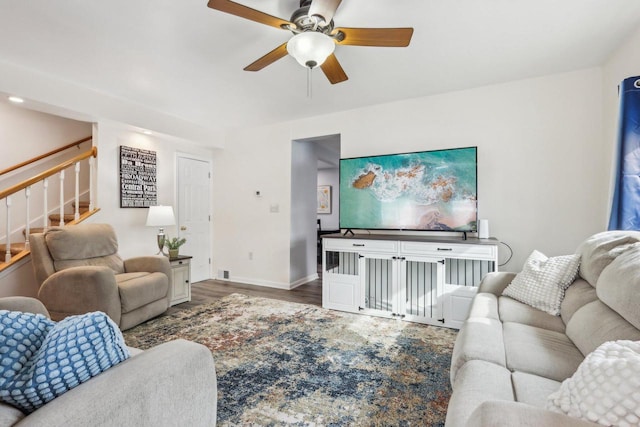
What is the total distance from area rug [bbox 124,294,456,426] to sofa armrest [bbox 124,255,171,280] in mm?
516

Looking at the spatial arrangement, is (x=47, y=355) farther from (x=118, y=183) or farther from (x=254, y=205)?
(x=254, y=205)

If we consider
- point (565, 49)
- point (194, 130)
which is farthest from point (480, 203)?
point (194, 130)

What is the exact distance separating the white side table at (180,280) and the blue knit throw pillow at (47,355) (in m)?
2.82

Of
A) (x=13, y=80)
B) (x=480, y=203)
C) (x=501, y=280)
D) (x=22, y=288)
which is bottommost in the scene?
(x=22, y=288)

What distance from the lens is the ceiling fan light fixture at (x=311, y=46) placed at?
1.82 meters

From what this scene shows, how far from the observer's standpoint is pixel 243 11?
1.66 m

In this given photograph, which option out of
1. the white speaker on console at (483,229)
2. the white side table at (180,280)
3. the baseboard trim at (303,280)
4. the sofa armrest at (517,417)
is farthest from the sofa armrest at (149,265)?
the white speaker on console at (483,229)

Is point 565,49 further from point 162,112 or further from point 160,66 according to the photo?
point 162,112

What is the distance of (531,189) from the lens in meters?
3.02

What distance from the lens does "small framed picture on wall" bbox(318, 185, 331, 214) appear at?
26.5 feet

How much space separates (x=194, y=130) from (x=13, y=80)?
6.61 feet

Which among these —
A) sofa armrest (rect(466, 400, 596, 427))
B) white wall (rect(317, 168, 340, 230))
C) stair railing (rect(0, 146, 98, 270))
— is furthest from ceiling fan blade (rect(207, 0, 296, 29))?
white wall (rect(317, 168, 340, 230))

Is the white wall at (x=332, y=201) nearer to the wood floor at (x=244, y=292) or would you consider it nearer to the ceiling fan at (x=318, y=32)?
the wood floor at (x=244, y=292)

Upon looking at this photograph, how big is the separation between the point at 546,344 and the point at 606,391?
886mm
